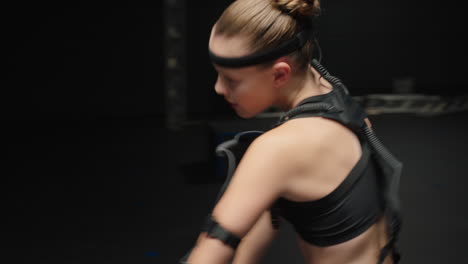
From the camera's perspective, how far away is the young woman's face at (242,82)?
0.88 m

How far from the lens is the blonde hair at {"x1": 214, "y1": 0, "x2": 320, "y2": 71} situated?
86 centimetres

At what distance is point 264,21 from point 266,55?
0.18ft

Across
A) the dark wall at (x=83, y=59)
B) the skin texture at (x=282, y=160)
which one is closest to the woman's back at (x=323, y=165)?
the skin texture at (x=282, y=160)

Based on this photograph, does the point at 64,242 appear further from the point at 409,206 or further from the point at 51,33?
the point at 51,33

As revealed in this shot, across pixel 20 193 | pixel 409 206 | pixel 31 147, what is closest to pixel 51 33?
pixel 31 147

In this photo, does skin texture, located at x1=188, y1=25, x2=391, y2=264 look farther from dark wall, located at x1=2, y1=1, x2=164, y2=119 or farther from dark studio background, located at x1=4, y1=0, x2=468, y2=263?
dark wall, located at x1=2, y1=1, x2=164, y2=119

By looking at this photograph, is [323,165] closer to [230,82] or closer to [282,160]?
[282,160]

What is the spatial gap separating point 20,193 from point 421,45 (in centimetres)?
484

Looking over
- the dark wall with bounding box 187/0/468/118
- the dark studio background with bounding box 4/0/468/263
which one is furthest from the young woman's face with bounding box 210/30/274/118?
the dark wall with bounding box 187/0/468/118

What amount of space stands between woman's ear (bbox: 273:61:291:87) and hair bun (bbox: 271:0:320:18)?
86 mm

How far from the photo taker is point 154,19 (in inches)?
205

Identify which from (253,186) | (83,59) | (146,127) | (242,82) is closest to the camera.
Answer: (253,186)

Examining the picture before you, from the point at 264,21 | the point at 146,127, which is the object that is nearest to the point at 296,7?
the point at 264,21

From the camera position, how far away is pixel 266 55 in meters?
0.87
